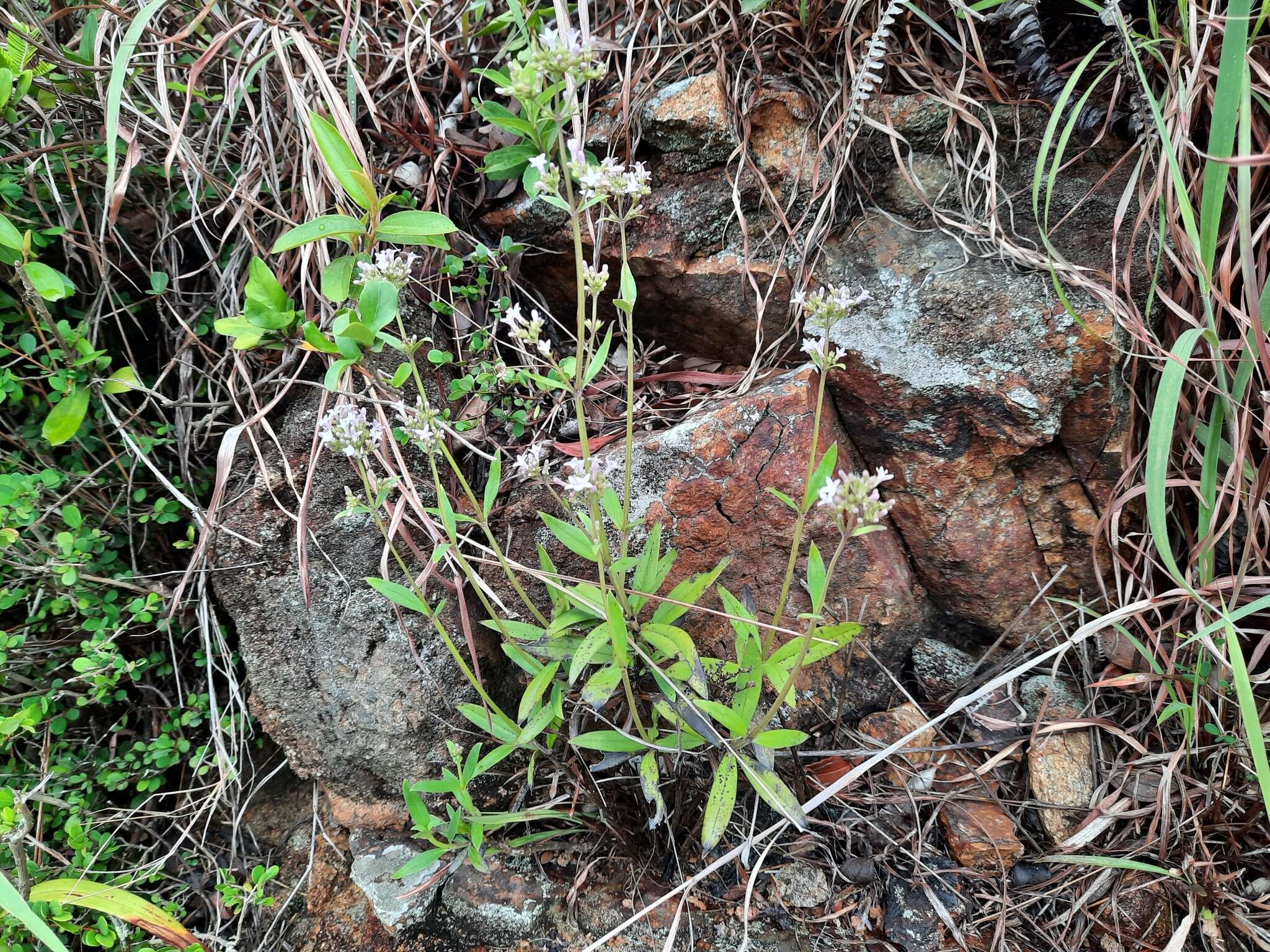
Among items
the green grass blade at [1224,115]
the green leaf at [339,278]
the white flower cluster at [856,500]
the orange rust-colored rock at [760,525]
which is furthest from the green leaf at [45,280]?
the green grass blade at [1224,115]

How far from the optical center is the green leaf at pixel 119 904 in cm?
188

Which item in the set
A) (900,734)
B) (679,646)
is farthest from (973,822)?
(679,646)

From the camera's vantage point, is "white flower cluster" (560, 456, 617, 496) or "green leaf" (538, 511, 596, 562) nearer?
"white flower cluster" (560, 456, 617, 496)

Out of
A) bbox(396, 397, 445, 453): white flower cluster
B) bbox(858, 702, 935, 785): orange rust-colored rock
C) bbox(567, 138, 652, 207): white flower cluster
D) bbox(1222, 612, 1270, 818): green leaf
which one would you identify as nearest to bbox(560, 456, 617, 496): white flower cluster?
bbox(396, 397, 445, 453): white flower cluster

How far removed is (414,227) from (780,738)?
61.1 inches

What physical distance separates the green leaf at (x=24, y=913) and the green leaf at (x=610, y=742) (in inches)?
44.2

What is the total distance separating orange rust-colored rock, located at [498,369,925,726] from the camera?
7.29 feet

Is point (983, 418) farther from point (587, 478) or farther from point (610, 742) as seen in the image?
point (610, 742)

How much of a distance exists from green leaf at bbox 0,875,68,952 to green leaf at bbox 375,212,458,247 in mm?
1677

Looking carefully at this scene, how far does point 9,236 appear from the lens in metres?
2.03

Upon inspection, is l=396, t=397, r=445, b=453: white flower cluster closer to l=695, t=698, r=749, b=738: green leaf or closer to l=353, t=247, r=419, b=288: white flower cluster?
l=353, t=247, r=419, b=288: white flower cluster

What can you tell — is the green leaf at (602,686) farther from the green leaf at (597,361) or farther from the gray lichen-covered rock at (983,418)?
the gray lichen-covered rock at (983,418)

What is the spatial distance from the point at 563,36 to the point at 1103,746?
8.25 ft

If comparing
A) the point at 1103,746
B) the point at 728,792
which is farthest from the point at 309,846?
the point at 1103,746
